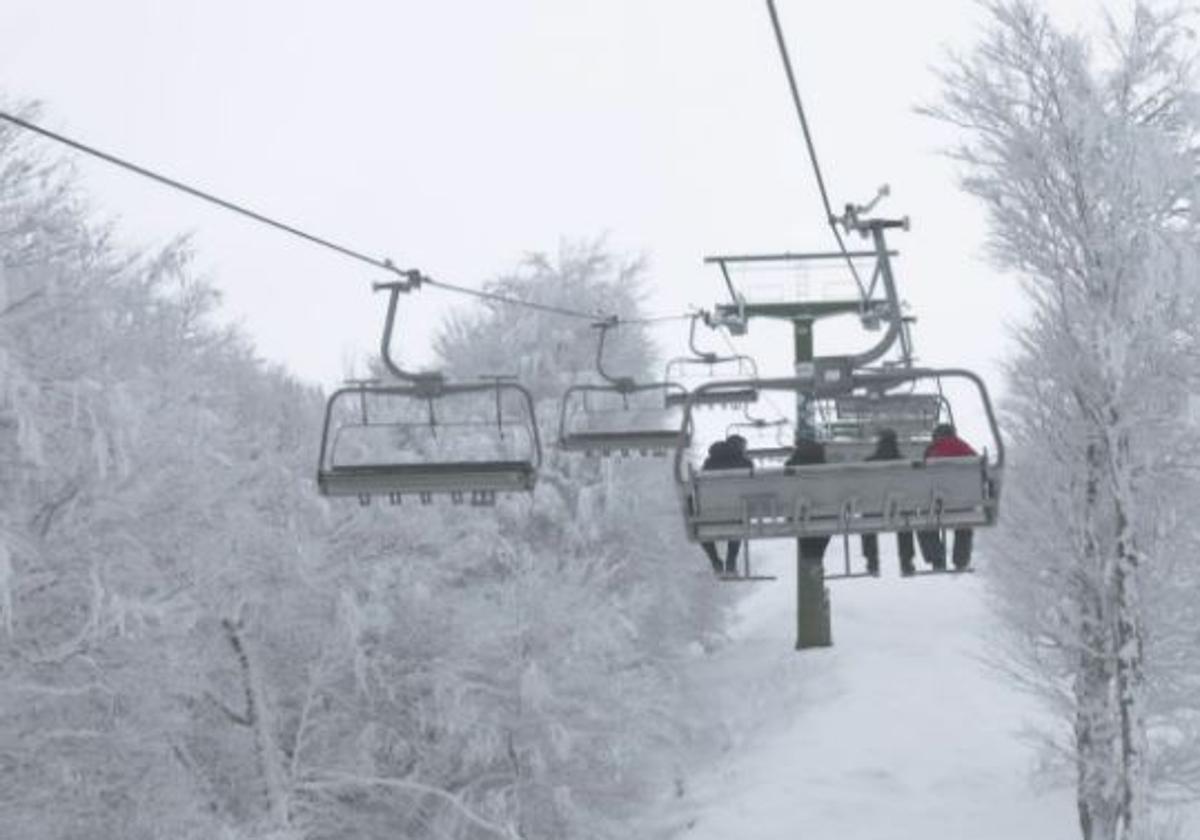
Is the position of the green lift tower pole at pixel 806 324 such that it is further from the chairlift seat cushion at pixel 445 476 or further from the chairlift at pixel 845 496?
the chairlift seat cushion at pixel 445 476

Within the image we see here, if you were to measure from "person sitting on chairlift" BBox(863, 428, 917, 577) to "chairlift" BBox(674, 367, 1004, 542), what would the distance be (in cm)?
84

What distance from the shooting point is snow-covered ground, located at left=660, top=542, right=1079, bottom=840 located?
75.5 feet

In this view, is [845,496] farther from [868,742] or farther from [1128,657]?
[868,742]

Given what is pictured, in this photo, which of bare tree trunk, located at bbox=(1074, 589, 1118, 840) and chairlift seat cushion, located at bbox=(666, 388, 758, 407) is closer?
chairlift seat cushion, located at bbox=(666, 388, 758, 407)

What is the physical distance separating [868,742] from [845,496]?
737 inches

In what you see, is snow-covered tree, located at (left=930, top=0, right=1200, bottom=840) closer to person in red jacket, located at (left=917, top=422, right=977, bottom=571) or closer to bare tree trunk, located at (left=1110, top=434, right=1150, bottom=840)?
bare tree trunk, located at (left=1110, top=434, right=1150, bottom=840)

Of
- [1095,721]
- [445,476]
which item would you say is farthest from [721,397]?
[1095,721]

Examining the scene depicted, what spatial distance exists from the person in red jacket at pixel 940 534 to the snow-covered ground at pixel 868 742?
365 inches

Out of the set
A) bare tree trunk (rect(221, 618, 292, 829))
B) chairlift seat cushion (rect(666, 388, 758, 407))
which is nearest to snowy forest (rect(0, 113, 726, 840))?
bare tree trunk (rect(221, 618, 292, 829))

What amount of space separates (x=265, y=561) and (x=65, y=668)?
21.7ft

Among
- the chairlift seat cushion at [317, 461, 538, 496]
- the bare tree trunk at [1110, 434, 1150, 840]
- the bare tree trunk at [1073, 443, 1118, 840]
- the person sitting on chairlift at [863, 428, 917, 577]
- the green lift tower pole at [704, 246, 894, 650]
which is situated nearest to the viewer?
the chairlift seat cushion at [317, 461, 538, 496]

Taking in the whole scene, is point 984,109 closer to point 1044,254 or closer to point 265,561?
point 1044,254

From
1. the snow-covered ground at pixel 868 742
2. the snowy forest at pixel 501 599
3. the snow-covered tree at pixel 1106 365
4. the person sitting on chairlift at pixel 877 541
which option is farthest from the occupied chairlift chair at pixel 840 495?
the snow-covered ground at pixel 868 742

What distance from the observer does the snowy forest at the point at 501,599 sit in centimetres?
1384
